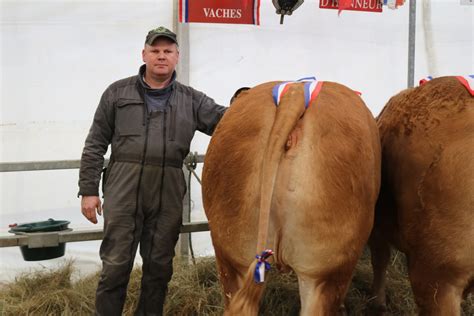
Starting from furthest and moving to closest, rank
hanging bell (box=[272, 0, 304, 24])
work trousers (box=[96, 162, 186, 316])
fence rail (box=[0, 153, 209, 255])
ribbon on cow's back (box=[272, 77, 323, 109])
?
1. hanging bell (box=[272, 0, 304, 24])
2. fence rail (box=[0, 153, 209, 255])
3. work trousers (box=[96, 162, 186, 316])
4. ribbon on cow's back (box=[272, 77, 323, 109])

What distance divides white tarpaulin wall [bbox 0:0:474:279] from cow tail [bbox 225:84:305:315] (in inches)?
112

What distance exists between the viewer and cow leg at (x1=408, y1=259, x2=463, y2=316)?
224 cm

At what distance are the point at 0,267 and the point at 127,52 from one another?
214 centimetres

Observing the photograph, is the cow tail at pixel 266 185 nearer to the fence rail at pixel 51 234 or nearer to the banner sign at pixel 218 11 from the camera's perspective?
the fence rail at pixel 51 234

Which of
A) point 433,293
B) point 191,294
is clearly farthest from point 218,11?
point 433,293

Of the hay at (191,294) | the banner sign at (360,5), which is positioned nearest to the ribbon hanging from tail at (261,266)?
the hay at (191,294)

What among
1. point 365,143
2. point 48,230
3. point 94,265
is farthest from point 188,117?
point 94,265

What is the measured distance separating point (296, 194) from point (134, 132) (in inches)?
52.0

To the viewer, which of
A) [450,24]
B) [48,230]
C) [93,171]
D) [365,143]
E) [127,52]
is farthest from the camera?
[450,24]

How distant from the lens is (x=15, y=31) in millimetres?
4320

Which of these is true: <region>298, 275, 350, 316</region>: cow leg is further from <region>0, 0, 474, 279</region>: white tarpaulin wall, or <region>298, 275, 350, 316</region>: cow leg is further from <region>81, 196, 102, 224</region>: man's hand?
<region>0, 0, 474, 279</region>: white tarpaulin wall

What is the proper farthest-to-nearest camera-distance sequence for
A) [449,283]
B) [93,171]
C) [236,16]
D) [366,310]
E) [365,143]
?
1. [236,16]
2. [366,310]
3. [93,171]
4. [449,283]
5. [365,143]

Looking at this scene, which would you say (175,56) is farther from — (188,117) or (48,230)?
(48,230)

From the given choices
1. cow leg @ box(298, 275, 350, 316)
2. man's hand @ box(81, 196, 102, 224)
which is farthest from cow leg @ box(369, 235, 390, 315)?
man's hand @ box(81, 196, 102, 224)
